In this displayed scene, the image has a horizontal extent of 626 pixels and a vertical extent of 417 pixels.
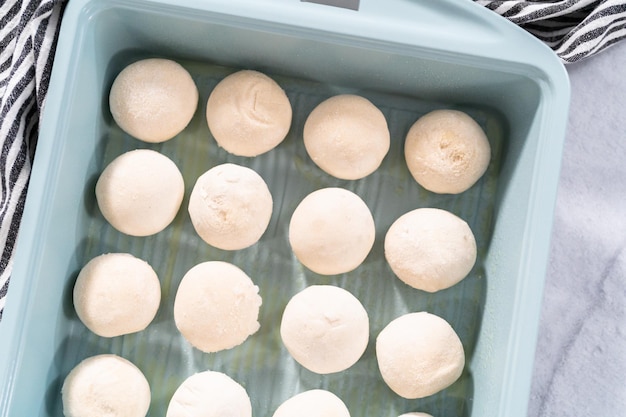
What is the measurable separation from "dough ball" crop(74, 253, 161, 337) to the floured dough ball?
33cm

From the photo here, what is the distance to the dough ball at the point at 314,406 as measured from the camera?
938 millimetres

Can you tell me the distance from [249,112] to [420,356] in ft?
1.30

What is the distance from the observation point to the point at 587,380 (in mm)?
1042

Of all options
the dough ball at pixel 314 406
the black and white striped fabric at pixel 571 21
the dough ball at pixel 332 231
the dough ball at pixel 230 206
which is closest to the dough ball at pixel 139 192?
the dough ball at pixel 230 206

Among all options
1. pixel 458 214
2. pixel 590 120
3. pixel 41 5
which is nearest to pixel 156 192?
pixel 41 5

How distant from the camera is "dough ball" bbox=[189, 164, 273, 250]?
0.96 metres

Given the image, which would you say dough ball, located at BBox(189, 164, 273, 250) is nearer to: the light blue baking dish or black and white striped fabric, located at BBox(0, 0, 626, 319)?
the light blue baking dish

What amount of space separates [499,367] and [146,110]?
572mm

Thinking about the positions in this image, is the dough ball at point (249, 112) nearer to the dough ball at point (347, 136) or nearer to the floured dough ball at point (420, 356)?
the dough ball at point (347, 136)

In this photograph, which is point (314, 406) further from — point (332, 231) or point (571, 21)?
point (571, 21)

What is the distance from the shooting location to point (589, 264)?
105 cm

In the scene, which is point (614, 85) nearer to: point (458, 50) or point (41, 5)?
point (458, 50)

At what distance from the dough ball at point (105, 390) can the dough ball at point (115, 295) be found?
49 mm

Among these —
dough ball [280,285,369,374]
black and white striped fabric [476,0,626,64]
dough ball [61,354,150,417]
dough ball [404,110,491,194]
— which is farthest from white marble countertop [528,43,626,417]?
dough ball [61,354,150,417]
